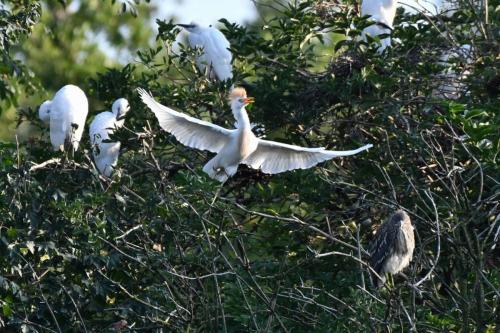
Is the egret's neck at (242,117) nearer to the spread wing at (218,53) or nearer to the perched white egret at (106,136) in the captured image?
the perched white egret at (106,136)

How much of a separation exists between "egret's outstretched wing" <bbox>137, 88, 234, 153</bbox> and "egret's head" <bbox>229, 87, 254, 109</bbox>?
16 centimetres

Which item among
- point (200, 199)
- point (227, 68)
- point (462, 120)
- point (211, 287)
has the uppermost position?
point (462, 120)

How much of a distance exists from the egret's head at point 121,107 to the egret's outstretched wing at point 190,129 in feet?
1.31

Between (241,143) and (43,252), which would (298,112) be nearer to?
(241,143)

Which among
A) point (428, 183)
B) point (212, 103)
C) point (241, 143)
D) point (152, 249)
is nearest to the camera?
point (152, 249)

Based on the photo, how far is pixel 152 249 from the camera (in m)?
4.69

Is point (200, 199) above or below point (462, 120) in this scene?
below

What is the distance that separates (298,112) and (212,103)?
0.53 metres

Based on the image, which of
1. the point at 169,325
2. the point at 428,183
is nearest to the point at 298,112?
the point at 428,183

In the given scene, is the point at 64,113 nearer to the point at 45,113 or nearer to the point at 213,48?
the point at 45,113

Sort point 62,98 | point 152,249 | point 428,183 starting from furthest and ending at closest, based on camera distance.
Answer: point 62,98
point 428,183
point 152,249

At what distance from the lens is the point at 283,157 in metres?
6.17

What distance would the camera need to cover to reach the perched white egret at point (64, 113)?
271 inches

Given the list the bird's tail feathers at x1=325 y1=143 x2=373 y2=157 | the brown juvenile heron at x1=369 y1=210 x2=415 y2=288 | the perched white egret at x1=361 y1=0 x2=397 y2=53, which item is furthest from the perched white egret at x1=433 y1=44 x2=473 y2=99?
the brown juvenile heron at x1=369 y1=210 x2=415 y2=288
